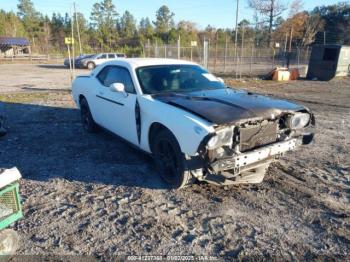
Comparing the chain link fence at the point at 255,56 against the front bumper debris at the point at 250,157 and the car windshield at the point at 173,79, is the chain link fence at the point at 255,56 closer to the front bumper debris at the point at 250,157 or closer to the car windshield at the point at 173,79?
the car windshield at the point at 173,79

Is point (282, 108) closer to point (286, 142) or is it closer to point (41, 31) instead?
point (286, 142)

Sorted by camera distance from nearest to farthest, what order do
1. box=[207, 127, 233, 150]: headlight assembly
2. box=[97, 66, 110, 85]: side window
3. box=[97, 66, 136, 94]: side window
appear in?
1. box=[207, 127, 233, 150]: headlight assembly
2. box=[97, 66, 136, 94]: side window
3. box=[97, 66, 110, 85]: side window

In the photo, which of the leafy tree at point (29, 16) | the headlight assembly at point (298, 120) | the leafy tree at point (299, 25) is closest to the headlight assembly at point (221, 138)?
the headlight assembly at point (298, 120)

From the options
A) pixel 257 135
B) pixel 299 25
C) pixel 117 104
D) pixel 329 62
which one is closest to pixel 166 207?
pixel 257 135

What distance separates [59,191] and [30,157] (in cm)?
153

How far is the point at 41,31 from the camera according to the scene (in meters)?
71.9

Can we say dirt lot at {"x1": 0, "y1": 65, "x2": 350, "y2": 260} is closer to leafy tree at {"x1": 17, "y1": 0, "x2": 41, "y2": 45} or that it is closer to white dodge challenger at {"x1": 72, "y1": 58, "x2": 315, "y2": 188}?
white dodge challenger at {"x1": 72, "y1": 58, "x2": 315, "y2": 188}

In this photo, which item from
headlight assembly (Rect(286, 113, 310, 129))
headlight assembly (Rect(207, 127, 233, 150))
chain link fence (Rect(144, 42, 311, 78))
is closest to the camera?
headlight assembly (Rect(207, 127, 233, 150))

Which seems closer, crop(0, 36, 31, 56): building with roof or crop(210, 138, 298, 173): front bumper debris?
crop(210, 138, 298, 173): front bumper debris

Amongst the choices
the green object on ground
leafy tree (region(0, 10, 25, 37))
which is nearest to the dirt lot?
the green object on ground

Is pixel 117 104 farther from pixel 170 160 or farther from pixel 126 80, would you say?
pixel 170 160

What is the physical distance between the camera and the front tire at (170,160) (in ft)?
12.5

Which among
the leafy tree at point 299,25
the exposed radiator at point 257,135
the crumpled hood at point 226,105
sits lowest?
the exposed radiator at point 257,135

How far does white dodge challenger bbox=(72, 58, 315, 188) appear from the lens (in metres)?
3.51
